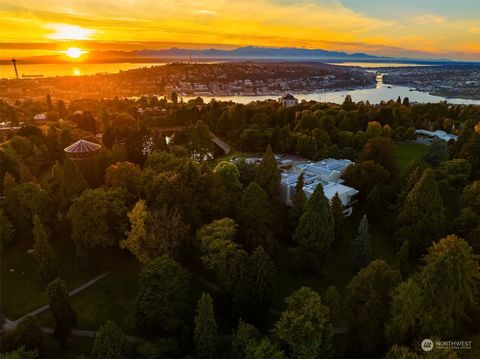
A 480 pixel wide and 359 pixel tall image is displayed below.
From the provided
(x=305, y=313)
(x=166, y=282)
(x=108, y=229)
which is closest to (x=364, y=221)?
(x=305, y=313)

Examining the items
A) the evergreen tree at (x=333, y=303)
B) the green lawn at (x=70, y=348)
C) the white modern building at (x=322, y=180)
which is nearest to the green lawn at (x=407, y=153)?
the white modern building at (x=322, y=180)

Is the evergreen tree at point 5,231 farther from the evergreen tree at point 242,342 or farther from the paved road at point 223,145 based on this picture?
the paved road at point 223,145

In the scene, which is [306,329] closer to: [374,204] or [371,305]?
[371,305]

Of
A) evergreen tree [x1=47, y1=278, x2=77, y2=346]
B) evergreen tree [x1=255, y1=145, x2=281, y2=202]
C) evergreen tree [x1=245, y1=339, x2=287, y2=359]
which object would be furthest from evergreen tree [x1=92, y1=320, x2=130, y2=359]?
evergreen tree [x1=255, y1=145, x2=281, y2=202]

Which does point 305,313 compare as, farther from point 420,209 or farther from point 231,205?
point 420,209

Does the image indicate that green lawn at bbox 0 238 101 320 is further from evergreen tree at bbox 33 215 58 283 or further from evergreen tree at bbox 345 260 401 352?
evergreen tree at bbox 345 260 401 352
